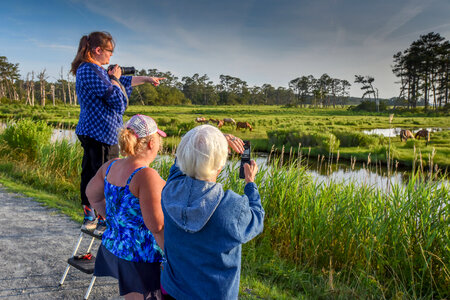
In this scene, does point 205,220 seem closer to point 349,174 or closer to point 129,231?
point 129,231

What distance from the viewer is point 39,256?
3.57 metres

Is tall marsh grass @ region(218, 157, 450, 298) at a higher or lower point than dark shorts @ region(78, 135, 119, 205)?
lower

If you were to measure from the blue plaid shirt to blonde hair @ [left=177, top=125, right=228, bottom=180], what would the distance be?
2.05 m

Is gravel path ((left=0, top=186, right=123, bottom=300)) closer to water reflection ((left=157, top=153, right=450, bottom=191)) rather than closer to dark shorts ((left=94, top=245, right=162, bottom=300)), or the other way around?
dark shorts ((left=94, top=245, right=162, bottom=300))

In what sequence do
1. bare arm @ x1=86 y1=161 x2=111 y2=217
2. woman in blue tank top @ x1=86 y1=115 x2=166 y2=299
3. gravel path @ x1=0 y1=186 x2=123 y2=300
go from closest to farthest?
woman in blue tank top @ x1=86 y1=115 x2=166 y2=299, bare arm @ x1=86 y1=161 x2=111 y2=217, gravel path @ x1=0 y1=186 x2=123 y2=300

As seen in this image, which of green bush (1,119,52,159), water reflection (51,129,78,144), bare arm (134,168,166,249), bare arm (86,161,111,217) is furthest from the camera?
green bush (1,119,52,159)

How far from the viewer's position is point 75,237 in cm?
416

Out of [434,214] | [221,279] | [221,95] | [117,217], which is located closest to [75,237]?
[117,217]

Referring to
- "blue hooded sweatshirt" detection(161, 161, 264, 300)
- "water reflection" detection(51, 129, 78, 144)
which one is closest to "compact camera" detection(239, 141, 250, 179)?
"blue hooded sweatshirt" detection(161, 161, 264, 300)

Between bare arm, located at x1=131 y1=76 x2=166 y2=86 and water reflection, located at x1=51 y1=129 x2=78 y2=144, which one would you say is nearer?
bare arm, located at x1=131 y1=76 x2=166 y2=86

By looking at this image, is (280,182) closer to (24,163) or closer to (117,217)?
(117,217)

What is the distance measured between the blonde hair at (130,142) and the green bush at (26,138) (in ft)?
25.0

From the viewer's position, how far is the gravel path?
2887 mm

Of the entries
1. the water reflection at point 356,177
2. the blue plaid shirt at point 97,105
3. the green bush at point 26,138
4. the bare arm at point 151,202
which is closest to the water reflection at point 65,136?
the green bush at point 26,138
